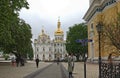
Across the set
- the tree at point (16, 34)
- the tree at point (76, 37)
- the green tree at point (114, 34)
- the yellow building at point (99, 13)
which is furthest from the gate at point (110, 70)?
the tree at point (76, 37)

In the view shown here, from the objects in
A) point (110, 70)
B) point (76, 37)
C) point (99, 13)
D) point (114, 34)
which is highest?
point (99, 13)

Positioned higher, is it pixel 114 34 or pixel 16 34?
pixel 16 34

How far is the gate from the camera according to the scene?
20.7m

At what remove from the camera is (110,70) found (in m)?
22.3

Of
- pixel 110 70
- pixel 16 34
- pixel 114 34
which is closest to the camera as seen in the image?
pixel 110 70

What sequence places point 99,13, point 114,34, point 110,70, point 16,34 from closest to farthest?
point 110,70 → point 114,34 → point 16,34 → point 99,13

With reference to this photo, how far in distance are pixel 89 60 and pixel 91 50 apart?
3.36 m

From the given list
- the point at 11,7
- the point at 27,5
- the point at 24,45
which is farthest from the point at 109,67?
the point at 24,45

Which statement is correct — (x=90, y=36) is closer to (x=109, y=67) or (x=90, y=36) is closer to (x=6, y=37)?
(x=6, y=37)

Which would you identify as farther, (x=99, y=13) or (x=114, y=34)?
(x=99, y=13)

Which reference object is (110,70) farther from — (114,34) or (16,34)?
(16,34)

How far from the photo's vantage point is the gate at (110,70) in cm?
2072

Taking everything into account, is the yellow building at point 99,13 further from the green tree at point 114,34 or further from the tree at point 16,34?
the green tree at point 114,34

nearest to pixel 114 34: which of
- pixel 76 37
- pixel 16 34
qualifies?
pixel 16 34
